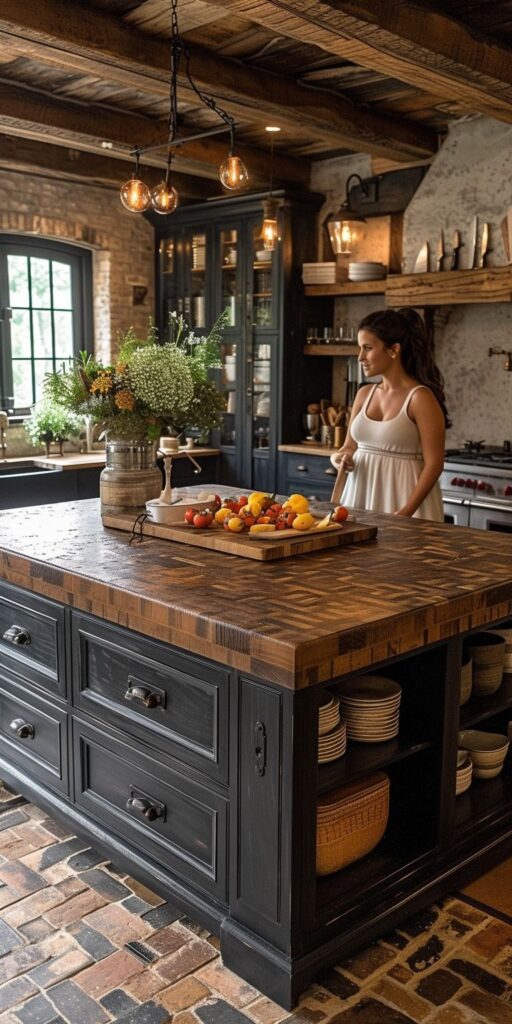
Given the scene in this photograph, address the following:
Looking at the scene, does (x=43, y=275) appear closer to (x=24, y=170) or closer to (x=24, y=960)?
(x=24, y=170)

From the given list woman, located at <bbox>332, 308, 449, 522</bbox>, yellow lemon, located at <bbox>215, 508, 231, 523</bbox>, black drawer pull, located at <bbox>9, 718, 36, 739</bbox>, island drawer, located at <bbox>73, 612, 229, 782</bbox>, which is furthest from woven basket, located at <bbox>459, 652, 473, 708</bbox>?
black drawer pull, located at <bbox>9, 718, 36, 739</bbox>

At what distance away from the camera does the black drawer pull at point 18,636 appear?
3.04m

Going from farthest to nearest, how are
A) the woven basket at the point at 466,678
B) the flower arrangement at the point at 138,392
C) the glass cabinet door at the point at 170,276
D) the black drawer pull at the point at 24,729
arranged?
the glass cabinet door at the point at 170,276 < the flower arrangement at the point at 138,392 < the black drawer pull at the point at 24,729 < the woven basket at the point at 466,678

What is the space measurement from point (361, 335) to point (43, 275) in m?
3.97

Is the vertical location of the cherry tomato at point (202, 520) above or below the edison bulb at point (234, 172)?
below

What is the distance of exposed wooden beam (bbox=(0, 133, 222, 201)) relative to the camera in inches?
239

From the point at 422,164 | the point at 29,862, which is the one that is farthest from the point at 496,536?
the point at 422,164

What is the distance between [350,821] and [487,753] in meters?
0.74

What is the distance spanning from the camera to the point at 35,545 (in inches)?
121

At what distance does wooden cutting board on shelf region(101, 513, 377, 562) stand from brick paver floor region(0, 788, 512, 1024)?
1.09 m

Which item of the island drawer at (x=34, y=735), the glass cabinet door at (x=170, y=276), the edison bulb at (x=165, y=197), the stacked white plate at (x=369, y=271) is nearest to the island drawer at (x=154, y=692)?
the island drawer at (x=34, y=735)

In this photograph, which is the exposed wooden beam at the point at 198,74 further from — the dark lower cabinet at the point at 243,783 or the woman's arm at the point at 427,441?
the dark lower cabinet at the point at 243,783

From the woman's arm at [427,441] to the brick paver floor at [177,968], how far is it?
1752mm

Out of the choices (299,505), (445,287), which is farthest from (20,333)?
(299,505)
